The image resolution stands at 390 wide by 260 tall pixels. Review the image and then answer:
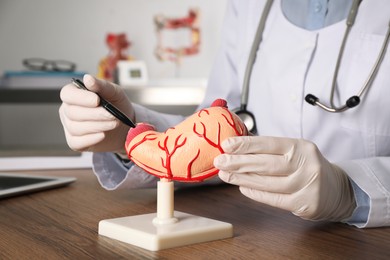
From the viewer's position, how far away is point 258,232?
71cm

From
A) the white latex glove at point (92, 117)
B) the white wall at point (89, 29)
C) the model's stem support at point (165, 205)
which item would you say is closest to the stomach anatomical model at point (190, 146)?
the model's stem support at point (165, 205)

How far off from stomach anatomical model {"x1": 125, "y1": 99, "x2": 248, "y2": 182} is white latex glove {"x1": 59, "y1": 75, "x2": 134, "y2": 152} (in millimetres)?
165

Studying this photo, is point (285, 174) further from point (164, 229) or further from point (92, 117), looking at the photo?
point (92, 117)

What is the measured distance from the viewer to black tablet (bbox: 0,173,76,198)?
3.02 feet

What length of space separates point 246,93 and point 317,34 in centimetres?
17

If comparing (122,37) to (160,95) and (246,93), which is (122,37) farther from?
(246,93)

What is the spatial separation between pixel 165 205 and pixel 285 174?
0.14 m

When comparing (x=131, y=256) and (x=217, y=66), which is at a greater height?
(x=217, y=66)

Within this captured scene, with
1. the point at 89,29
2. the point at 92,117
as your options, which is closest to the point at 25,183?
the point at 92,117

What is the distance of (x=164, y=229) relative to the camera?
671mm

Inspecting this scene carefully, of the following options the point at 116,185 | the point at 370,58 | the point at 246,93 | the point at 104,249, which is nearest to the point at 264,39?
the point at 246,93

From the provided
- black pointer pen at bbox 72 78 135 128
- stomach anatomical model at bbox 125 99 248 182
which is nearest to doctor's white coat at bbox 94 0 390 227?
black pointer pen at bbox 72 78 135 128

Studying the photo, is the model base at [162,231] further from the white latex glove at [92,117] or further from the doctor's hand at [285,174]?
the white latex glove at [92,117]

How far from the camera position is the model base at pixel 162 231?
645 mm
